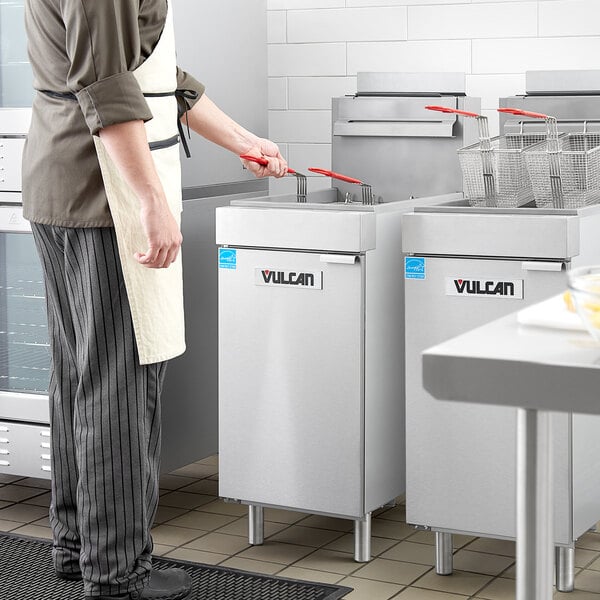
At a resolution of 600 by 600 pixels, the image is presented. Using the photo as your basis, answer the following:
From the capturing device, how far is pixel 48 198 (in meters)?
2.47

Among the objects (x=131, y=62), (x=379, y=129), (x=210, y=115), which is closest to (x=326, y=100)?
(x=379, y=129)

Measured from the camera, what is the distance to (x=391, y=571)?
2859 mm

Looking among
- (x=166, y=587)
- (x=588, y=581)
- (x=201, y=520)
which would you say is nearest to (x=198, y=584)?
(x=166, y=587)

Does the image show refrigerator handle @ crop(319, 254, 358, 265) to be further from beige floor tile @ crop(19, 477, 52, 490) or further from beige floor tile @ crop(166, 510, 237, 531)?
beige floor tile @ crop(19, 477, 52, 490)

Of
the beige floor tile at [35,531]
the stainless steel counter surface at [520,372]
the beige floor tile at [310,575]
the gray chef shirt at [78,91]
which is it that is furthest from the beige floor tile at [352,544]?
the stainless steel counter surface at [520,372]

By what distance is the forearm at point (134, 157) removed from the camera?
2.29m

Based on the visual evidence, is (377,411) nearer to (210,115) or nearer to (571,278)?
(210,115)

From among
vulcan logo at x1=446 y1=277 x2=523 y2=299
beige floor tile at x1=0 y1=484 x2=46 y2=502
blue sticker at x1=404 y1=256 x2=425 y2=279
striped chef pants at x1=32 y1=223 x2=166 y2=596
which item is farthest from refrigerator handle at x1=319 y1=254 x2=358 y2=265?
beige floor tile at x1=0 y1=484 x2=46 y2=502

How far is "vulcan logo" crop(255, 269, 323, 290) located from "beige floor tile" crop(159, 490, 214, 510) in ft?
2.85

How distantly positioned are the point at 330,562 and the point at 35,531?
2.82 feet

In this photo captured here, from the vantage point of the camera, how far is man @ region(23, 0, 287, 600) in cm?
230

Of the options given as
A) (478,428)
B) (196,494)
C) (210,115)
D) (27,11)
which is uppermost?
(27,11)

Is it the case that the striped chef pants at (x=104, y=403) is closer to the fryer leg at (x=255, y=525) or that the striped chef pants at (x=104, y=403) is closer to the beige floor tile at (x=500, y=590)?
the fryer leg at (x=255, y=525)

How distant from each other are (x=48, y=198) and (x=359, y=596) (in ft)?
3.81
